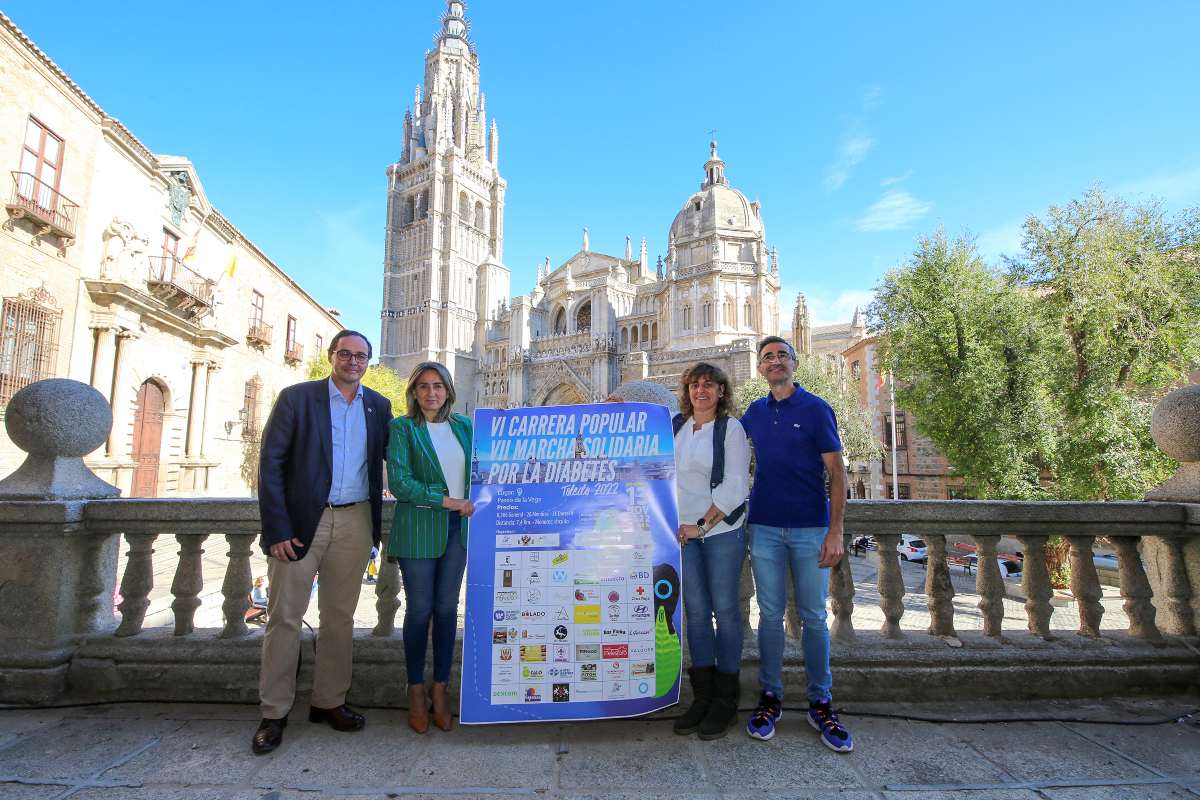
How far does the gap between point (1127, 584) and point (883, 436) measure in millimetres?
27517

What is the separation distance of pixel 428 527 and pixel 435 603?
0.41 metres

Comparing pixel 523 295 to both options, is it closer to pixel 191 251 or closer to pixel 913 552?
pixel 191 251

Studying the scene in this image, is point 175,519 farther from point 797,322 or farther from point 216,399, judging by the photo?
point 797,322

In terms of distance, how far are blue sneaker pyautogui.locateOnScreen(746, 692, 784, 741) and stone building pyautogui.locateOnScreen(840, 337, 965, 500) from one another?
2415 centimetres

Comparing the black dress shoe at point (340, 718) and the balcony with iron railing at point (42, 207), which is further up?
the balcony with iron railing at point (42, 207)

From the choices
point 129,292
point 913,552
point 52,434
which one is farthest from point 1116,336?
point 129,292

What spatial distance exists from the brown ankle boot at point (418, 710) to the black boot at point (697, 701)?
1233mm

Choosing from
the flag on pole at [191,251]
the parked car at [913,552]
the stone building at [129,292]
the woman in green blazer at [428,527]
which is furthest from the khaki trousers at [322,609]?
the parked car at [913,552]

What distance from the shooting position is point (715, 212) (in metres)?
41.4

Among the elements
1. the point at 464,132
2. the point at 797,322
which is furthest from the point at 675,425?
the point at 464,132

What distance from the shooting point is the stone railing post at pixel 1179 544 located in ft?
10.7

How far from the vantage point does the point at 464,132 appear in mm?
58656

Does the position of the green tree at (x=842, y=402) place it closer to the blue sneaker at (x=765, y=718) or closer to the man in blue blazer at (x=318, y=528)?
the blue sneaker at (x=765, y=718)

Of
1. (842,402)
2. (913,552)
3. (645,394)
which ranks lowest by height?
(913,552)
